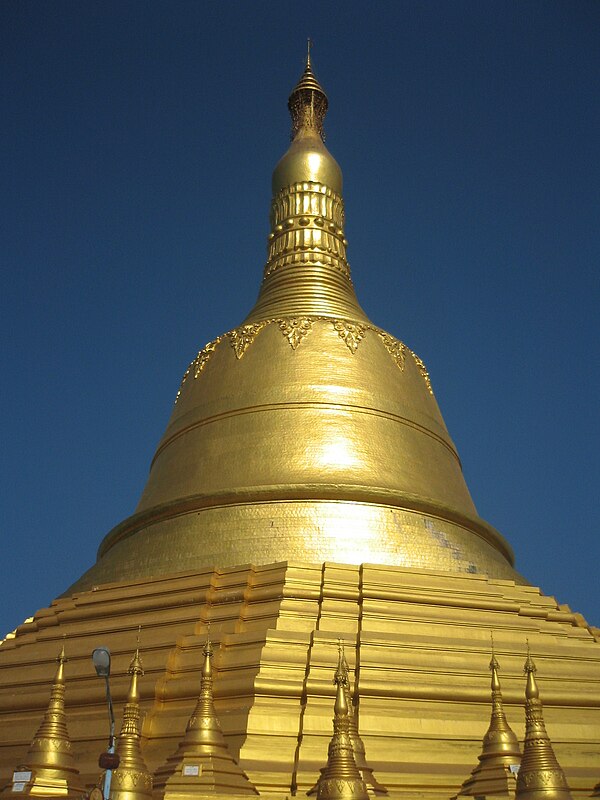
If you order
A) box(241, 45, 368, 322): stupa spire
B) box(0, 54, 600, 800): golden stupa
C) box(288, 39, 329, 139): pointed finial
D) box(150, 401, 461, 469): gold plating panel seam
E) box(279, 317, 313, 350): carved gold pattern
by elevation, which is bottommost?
box(0, 54, 600, 800): golden stupa

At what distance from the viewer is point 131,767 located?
9695 millimetres

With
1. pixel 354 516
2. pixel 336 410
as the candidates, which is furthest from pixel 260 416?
pixel 354 516

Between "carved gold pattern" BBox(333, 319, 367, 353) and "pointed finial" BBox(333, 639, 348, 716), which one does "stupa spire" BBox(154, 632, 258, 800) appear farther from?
"carved gold pattern" BBox(333, 319, 367, 353)

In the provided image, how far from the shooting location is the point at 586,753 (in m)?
11.3

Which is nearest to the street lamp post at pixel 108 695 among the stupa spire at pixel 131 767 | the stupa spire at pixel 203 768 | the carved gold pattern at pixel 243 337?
the stupa spire at pixel 131 767

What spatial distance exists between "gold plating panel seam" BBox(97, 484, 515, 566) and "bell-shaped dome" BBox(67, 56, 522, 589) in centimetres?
2

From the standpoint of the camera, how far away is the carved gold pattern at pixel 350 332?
17547 millimetres

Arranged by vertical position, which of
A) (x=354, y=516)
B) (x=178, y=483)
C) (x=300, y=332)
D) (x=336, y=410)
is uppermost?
(x=300, y=332)

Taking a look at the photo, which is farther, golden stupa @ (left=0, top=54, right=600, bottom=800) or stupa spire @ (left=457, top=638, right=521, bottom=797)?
golden stupa @ (left=0, top=54, right=600, bottom=800)

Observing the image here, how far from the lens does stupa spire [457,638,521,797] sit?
9984mm

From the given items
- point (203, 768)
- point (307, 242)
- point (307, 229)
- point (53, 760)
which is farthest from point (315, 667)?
point (307, 229)

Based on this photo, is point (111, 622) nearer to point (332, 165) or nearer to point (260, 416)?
point (260, 416)

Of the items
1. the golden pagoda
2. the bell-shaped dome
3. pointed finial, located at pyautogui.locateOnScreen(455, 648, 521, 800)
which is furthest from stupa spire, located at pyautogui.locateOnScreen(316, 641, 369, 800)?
the bell-shaped dome

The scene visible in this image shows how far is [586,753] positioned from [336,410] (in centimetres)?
677
